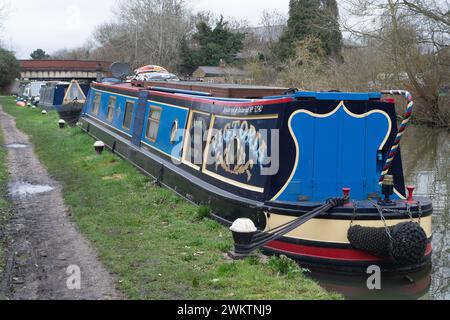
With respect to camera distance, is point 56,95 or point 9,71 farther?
point 9,71

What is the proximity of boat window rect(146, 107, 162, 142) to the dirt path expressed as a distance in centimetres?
183

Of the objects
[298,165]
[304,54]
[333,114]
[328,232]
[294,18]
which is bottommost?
[328,232]

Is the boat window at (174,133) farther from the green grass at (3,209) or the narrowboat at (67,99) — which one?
the narrowboat at (67,99)

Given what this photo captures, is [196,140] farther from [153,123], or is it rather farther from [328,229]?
[328,229]

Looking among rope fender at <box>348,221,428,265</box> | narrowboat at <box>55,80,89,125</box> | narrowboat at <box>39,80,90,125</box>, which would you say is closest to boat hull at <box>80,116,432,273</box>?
rope fender at <box>348,221,428,265</box>

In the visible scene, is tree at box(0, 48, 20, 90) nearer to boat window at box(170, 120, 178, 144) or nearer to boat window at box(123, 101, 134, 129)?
boat window at box(123, 101, 134, 129)

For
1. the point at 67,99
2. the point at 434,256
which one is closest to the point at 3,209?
the point at 434,256

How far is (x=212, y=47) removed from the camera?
157 feet

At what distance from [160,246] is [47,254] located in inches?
45.3

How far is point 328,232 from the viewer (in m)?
5.68

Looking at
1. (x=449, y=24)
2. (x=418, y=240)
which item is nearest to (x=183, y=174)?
(x=418, y=240)

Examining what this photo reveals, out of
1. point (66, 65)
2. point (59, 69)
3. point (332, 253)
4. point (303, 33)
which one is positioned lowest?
point (332, 253)
